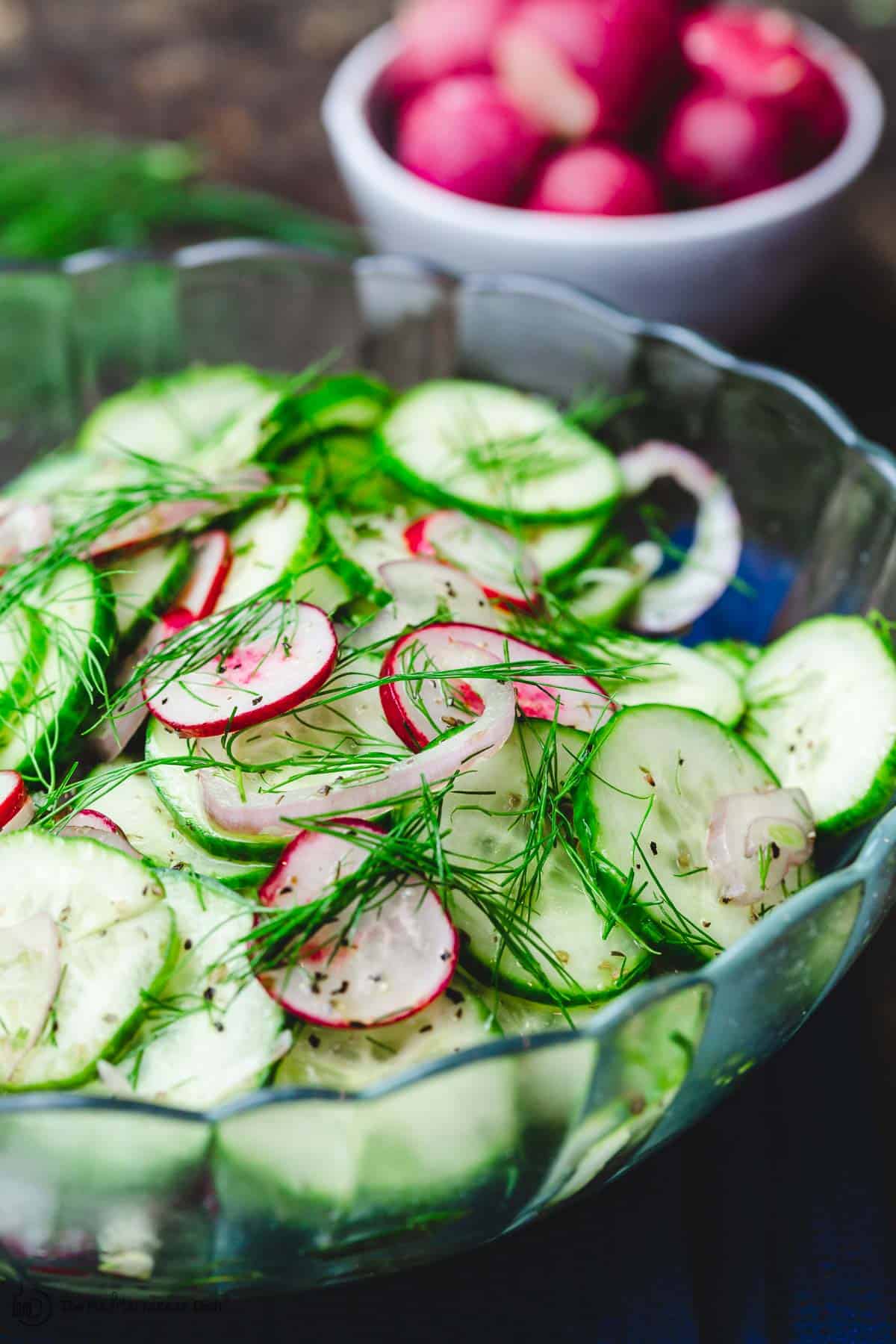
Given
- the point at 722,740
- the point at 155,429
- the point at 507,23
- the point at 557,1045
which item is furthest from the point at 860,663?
the point at 507,23

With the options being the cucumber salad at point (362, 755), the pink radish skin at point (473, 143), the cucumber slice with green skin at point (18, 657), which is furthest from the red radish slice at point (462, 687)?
the pink radish skin at point (473, 143)

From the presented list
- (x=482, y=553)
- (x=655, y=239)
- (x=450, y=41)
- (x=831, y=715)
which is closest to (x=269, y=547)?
(x=482, y=553)

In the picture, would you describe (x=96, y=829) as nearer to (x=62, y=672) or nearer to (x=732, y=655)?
(x=62, y=672)

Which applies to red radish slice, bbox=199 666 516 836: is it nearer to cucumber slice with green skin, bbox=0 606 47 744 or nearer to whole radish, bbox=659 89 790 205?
cucumber slice with green skin, bbox=0 606 47 744

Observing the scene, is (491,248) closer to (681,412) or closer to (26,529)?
(681,412)

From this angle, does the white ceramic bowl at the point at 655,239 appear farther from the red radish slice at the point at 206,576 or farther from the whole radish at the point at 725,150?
the red radish slice at the point at 206,576

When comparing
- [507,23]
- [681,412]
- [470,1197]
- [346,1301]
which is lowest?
[346,1301]
